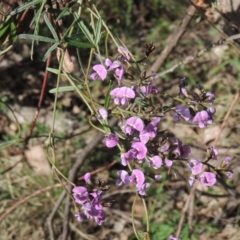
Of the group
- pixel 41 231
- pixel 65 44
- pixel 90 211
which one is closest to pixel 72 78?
pixel 65 44

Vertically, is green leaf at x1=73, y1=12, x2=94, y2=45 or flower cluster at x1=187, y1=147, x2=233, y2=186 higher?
green leaf at x1=73, y1=12, x2=94, y2=45

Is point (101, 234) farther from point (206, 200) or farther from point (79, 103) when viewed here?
point (79, 103)

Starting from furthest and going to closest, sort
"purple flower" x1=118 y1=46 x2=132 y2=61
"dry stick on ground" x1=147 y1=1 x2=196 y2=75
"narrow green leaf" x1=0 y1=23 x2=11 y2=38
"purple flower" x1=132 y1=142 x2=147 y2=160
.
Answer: "dry stick on ground" x1=147 y1=1 x2=196 y2=75
"narrow green leaf" x1=0 y1=23 x2=11 y2=38
"purple flower" x1=118 y1=46 x2=132 y2=61
"purple flower" x1=132 y1=142 x2=147 y2=160

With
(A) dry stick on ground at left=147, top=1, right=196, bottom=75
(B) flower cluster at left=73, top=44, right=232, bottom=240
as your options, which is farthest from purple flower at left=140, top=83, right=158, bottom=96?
(A) dry stick on ground at left=147, top=1, right=196, bottom=75

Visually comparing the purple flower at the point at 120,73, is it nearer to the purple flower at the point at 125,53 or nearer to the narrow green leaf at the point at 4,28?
the purple flower at the point at 125,53

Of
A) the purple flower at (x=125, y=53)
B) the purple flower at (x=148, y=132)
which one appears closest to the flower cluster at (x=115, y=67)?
the purple flower at (x=125, y=53)

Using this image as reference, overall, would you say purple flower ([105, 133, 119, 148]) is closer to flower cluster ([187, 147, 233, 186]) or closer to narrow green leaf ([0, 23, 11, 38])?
flower cluster ([187, 147, 233, 186])
